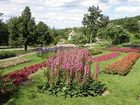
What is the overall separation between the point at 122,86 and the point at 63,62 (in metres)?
4.55

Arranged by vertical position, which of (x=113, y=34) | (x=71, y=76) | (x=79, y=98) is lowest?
(x=79, y=98)

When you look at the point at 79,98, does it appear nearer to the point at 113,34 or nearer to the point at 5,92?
the point at 5,92

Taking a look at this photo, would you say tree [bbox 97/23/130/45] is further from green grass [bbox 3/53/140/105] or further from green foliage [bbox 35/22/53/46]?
green grass [bbox 3/53/140/105]

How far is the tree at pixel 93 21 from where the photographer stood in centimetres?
8524

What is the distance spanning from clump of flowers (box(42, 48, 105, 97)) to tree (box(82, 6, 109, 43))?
71.5 m

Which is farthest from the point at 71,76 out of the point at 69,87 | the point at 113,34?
the point at 113,34

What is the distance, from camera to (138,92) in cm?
1569

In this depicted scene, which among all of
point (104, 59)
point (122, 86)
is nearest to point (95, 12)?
point (104, 59)

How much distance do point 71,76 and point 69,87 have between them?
49cm

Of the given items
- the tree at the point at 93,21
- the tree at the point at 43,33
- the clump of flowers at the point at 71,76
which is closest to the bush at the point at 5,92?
the clump of flowers at the point at 71,76

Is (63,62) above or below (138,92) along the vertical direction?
above

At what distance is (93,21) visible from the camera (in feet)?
285

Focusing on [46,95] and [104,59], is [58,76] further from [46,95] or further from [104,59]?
[104,59]

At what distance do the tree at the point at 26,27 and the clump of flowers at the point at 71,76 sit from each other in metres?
39.0
